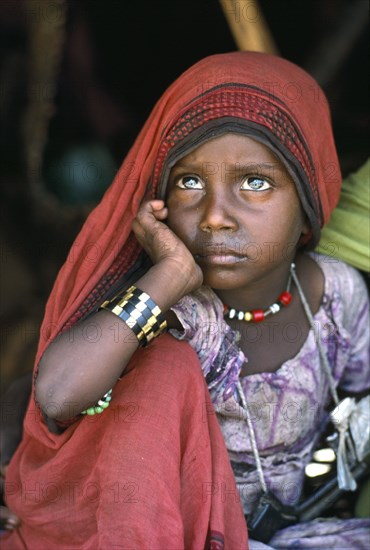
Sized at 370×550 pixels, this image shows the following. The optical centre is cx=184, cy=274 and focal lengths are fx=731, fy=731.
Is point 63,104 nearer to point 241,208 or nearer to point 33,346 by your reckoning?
point 33,346

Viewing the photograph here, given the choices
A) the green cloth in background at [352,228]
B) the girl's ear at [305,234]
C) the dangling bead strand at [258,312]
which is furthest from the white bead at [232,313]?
the green cloth in background at [352,228]

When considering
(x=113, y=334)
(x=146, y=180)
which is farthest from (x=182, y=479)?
(x=146, y=180)

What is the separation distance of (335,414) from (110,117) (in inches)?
90.5

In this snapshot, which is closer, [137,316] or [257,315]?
[137,316]

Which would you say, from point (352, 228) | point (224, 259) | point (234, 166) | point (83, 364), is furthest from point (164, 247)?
point (352, 228)

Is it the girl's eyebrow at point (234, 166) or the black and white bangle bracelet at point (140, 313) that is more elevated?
the girl's eyebrow at point (234, 166)

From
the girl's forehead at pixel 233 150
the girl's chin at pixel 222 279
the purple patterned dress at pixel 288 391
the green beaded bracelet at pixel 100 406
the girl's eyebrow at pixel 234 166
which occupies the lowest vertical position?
the purple patterned dress at pixel 288 391

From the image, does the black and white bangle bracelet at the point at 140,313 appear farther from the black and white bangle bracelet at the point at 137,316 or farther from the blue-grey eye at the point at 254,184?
the blue-grey eye at the point at 254,184

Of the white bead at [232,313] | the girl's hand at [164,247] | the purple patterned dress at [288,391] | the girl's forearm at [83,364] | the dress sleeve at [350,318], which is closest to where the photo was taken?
the girl's forearm at [83,364]

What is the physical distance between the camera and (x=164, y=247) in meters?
1.68

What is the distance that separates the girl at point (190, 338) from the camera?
1510 millimetres

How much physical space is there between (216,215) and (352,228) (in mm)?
604

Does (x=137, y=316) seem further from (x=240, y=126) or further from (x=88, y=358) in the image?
(x=240, y=126)

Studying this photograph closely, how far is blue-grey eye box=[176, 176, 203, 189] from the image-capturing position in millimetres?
1725
